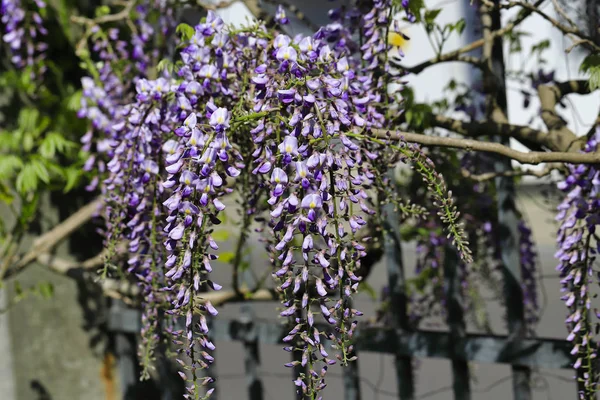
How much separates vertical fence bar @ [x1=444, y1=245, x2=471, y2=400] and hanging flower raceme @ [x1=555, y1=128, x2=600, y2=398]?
612 mm

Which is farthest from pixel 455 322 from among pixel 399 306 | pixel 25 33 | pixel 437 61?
pixel 25 33

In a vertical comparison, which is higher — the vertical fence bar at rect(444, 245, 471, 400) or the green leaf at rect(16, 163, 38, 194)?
the green leaf at rect(16, 163, 38, 194)

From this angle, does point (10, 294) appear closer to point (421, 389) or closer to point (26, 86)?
point (26, 86)

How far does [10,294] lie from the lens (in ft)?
9.62

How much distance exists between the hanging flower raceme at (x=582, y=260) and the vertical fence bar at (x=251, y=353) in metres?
1.34

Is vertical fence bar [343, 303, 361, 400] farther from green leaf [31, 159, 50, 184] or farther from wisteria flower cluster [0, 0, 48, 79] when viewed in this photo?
wisteria flower cluster [0, 0, 48, 79]

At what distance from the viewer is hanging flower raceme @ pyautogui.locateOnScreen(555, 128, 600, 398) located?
149 centimetres

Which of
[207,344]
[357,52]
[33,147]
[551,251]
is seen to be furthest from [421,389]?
[207,344]

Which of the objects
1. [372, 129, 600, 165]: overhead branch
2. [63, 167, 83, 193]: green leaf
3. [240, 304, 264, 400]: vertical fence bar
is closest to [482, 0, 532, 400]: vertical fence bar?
[372, 129, 600, 165]: overhead branch

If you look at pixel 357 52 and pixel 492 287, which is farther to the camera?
pixel 492 287

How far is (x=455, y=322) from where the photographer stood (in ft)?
7.18

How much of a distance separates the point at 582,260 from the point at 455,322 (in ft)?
2.39

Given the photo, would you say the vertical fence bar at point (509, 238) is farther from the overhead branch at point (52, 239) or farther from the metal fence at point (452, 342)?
the overhead branch at point (52, 239)

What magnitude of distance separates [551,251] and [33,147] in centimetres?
208
